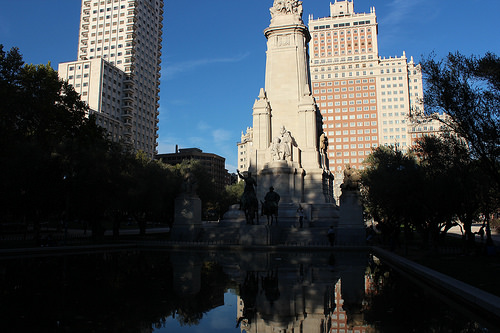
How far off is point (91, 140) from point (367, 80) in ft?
305

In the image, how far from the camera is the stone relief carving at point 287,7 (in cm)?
3897

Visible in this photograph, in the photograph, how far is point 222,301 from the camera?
9.24m

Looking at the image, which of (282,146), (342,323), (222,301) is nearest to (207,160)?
(282,146)

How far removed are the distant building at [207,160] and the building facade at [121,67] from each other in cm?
4948

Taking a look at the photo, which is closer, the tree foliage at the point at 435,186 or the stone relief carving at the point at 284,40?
the tree foliage at the point at 435,186

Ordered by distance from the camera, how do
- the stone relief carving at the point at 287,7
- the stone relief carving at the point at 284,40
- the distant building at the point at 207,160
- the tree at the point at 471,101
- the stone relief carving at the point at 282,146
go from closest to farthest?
1. the tree at the point at 471,101
2. the stone relief carving at the point at 282,146
3. the stone relief carving at the point at 284,40
4. the stone relief carving at the point at 287,7
5. the distant building at the point at 207,160

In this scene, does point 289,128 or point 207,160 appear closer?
point 289,128

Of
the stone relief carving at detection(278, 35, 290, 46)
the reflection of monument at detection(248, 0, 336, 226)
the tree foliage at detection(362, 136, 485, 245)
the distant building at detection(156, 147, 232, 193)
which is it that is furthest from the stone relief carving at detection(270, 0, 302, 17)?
the distant building at detection(156, 147, 232, 193)

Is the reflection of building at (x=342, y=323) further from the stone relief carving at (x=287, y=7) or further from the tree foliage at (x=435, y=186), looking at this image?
the stone relief carving at (x=287, y=7)

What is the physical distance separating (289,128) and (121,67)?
68.4 metres

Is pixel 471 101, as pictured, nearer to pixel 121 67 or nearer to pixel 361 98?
pixel 121 67

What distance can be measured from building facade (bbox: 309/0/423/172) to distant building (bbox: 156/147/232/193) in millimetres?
51667

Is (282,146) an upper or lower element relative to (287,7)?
lower

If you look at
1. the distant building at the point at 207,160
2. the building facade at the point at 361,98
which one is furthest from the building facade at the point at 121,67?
the distant building at the point at 207,160
